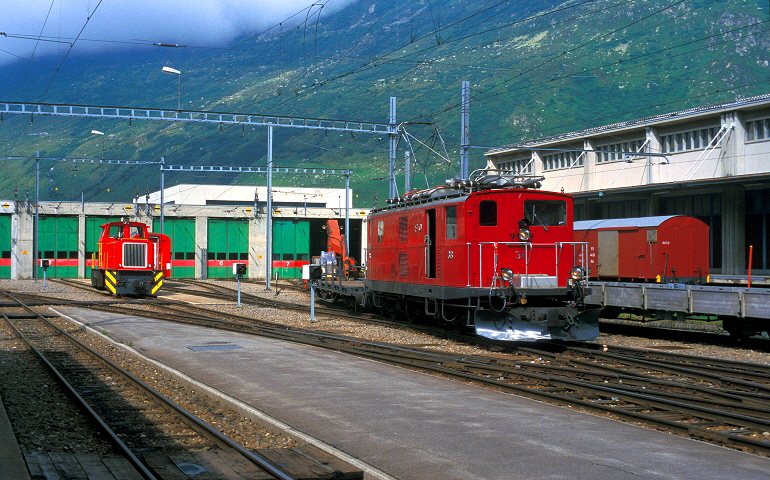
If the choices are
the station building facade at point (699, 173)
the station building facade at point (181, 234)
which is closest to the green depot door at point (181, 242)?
the station building facade at point (181, 234)

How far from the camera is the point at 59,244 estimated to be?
2219 inches

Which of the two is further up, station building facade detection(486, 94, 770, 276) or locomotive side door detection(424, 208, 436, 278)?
station building facade detection(486, 94, 770, 276)

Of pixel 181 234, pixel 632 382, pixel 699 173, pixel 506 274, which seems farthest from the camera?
pixel 181 234

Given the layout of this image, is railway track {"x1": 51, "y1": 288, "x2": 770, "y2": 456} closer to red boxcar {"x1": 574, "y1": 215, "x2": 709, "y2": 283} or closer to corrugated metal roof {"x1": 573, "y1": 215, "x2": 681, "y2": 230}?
red boxcar {"x1": 574, "y1": 215, "x2": 709, "y2": 283}

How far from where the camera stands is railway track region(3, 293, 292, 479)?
7773 mm

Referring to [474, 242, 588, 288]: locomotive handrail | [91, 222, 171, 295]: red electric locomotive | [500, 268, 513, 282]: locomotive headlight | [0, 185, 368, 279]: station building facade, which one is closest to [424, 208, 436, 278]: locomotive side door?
[474, 242, 588, 288]: locomotive handrail

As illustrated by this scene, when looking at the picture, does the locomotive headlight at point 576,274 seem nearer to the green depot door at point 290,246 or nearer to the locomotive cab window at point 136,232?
the locomotive cab window at point 136,232

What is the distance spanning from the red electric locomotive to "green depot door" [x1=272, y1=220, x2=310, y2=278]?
924 inches

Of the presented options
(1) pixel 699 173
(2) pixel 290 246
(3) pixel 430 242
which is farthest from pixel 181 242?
(3) pixel 430 242

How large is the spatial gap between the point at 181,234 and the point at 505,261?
44762 millimetres

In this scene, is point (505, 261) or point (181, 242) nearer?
point (505, 261)

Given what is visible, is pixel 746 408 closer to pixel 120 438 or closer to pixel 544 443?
pixel 544 443

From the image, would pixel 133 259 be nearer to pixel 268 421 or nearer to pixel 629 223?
pixel 629 223

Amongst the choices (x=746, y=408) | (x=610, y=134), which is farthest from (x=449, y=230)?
(x=610, y=134)
